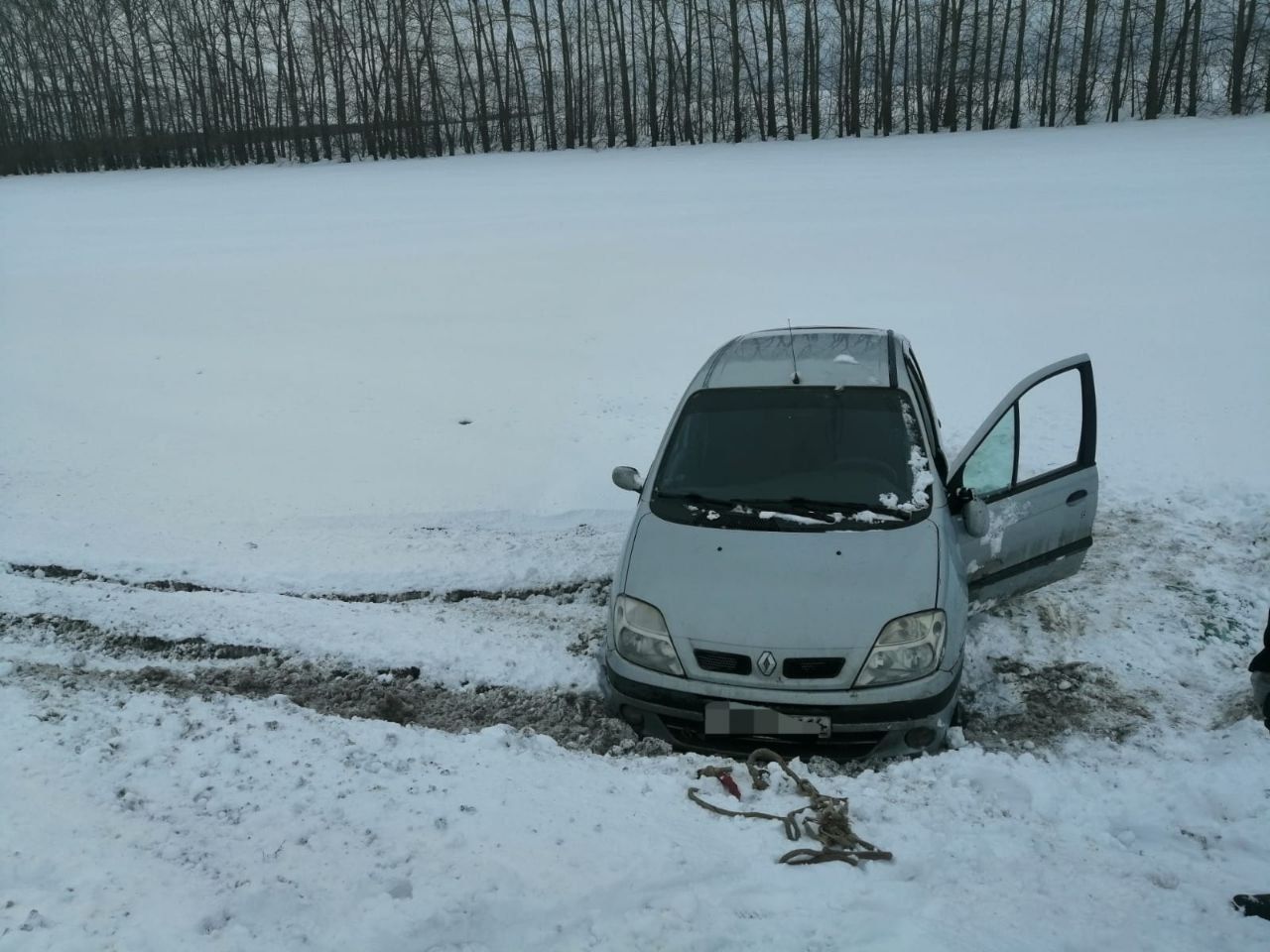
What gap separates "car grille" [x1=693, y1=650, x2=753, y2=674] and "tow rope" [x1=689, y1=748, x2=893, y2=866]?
1.19 feet

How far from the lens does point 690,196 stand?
65.7 feet

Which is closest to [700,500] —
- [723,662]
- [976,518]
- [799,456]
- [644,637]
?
[799,456]

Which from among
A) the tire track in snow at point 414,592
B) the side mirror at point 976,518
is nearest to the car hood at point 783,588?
the side mirror at point 976,518

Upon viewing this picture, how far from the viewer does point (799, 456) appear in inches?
185

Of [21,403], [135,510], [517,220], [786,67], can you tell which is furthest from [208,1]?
[135,510]

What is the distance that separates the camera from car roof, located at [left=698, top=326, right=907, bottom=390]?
5.11 m

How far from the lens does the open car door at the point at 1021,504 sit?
4.73m

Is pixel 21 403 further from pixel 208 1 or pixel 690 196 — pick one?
pixel 208 1

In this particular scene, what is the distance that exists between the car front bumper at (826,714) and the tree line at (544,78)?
3184cm

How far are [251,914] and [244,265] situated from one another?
573 inches

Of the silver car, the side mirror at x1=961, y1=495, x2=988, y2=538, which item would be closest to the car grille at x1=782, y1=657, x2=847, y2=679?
the silver car

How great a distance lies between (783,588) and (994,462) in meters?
1.94

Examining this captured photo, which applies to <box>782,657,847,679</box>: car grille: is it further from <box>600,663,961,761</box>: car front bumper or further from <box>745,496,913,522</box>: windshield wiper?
<box>745,496,913,522</box>: windshield wiper

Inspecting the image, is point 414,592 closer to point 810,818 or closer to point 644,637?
point 644,637
